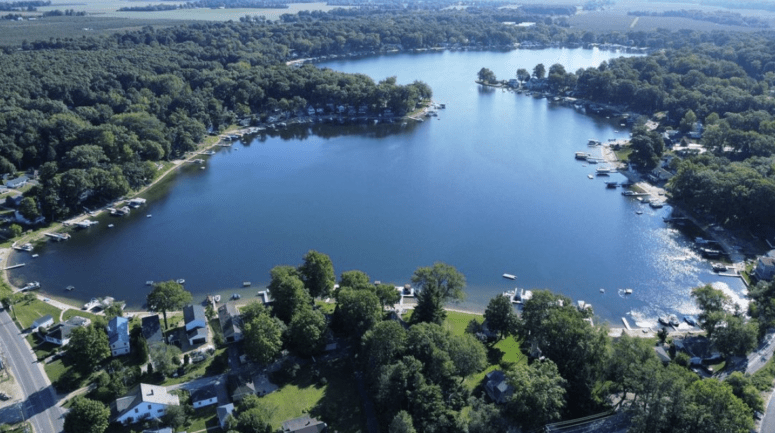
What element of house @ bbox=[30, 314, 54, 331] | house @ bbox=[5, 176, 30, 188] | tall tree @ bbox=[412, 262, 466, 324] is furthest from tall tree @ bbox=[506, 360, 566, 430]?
house @ bbox=[5, 176, 30, 188]

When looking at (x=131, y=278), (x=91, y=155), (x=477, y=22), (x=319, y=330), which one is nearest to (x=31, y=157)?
(x=91, y=155)

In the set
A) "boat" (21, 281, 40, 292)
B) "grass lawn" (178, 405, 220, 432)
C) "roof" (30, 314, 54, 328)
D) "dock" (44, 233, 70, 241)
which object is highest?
"dock" (44, 233, 70, 241)

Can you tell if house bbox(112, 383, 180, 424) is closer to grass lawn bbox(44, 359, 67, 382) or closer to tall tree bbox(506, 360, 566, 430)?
grass lawn bbox(44, 359, 67, 382)

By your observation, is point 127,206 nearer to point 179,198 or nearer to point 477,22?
point 179,198

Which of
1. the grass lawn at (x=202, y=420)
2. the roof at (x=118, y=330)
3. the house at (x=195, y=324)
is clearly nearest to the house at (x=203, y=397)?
the grass lawn at (x=202, y=420)

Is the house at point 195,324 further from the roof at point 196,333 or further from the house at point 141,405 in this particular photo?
the house at point 141,405

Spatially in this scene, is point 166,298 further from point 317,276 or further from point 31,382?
point 317,276

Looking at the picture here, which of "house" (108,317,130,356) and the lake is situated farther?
the lake
